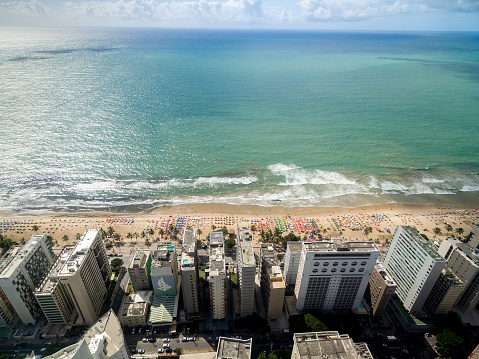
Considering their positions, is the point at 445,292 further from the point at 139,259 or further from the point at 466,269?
the point at 139,259

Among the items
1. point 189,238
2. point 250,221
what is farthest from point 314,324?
point 250,221

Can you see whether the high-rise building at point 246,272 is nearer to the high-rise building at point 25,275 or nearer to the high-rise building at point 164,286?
the high-rise building at point 164,286

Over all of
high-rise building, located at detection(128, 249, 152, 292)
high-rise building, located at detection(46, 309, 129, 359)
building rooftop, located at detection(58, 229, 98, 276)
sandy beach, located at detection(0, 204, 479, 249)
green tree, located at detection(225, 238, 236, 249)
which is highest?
building rooftop, located at detection(58, 229, 98, 276)

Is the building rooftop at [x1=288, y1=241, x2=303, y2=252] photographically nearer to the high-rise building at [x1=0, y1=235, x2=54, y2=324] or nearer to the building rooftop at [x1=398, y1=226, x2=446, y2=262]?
the building rooftop at [x1=398, y1=226, x2=446, y2=262]

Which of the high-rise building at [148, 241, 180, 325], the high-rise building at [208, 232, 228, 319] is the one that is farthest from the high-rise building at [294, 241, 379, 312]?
the high-rise building at [148, 241, 180, 325]

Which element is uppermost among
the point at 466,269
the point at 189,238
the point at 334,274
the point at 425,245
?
the point at 425,245

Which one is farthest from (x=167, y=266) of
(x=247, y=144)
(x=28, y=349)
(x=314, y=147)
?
(x=314, y=147)
